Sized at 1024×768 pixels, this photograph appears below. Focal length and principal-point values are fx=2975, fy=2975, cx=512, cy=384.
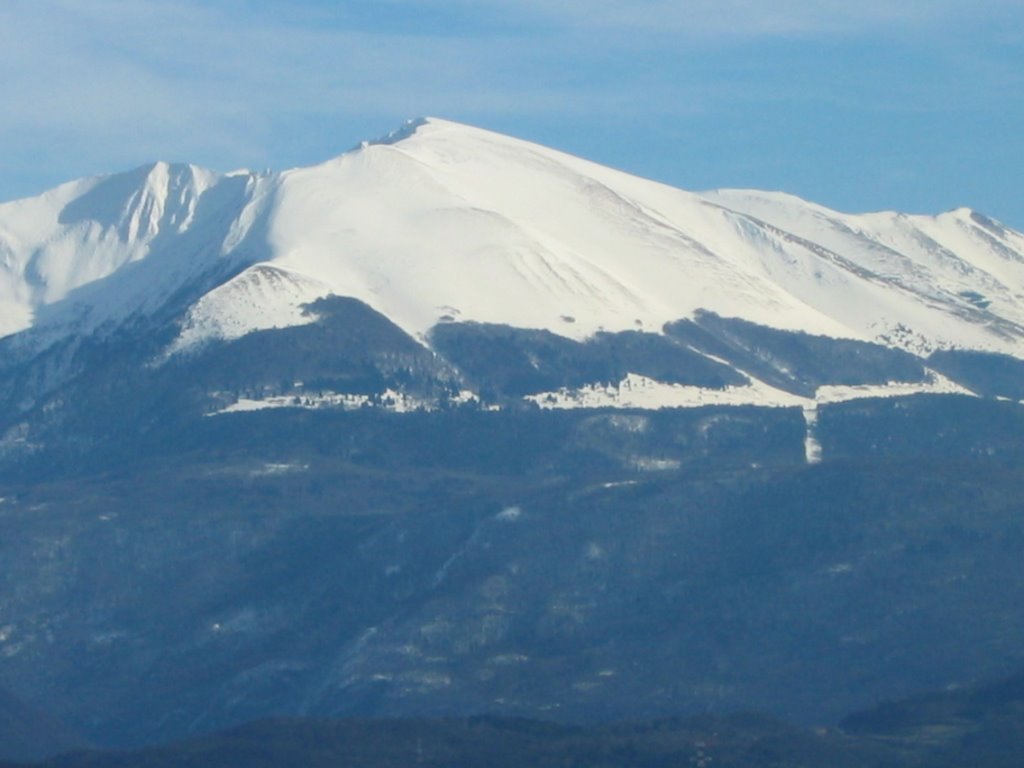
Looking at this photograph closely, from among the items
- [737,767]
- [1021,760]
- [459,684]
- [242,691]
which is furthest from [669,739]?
[242,691]

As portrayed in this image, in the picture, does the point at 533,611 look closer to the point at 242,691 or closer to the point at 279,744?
the point at 242,691

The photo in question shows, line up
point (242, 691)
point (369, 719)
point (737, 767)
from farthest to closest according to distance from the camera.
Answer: point (242, 691) < point (369, 719) < point (737, 767)

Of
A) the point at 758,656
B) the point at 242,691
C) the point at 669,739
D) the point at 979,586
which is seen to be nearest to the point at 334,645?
the point at 242,691

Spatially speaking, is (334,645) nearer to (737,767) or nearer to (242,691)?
(242,691)

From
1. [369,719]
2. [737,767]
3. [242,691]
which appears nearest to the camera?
[737,767]

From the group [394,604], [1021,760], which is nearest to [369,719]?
[1021,760]

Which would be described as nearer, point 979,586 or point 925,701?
point 925,701

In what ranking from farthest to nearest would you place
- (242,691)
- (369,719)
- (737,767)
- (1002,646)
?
(242,691), (1002,646), (369,719), (737,767)

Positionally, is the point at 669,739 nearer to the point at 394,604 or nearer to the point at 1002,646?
the point at 1002,646

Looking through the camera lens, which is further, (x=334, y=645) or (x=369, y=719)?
(x=334, y=645)
